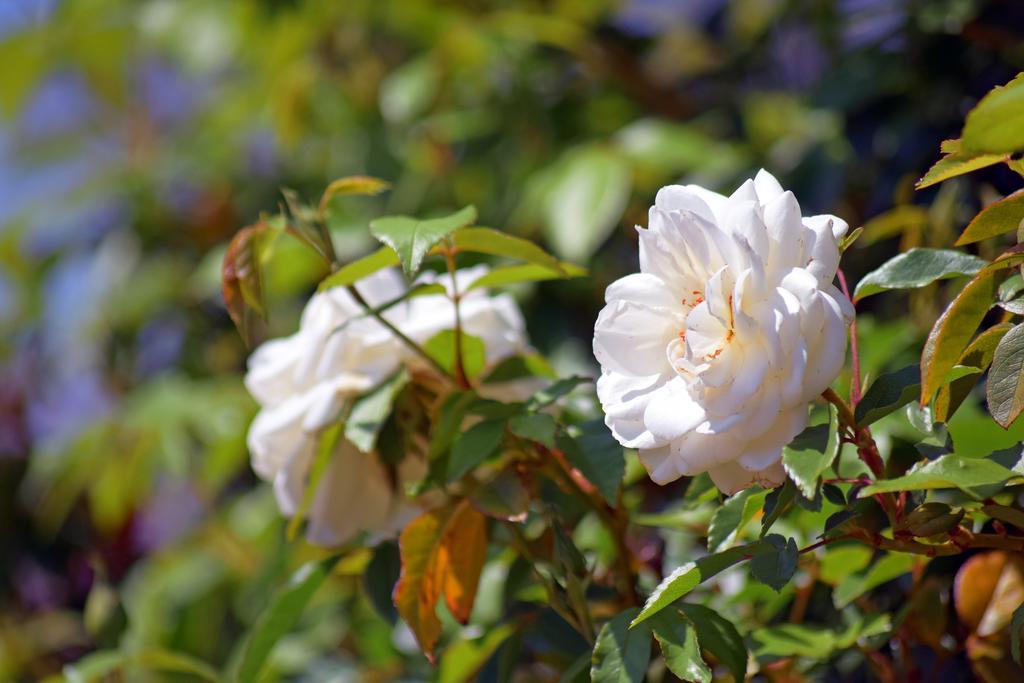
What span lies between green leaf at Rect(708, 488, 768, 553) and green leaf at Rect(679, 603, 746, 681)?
0.04 meters

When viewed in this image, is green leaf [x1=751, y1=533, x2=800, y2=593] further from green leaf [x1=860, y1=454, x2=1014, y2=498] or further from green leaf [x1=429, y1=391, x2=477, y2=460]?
green leaf [x1=429, y1=391, x2=477, y2=460]

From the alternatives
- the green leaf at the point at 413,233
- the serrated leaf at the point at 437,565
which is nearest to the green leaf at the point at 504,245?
the green leaf at the point at 413,233

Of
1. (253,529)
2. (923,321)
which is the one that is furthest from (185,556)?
(923,321)

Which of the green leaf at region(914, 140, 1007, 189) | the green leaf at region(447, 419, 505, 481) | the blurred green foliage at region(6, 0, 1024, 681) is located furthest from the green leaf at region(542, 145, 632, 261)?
the green leaf at region(914, 140, 1007, 189)

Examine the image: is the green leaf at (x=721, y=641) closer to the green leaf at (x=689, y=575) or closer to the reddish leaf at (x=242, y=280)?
the green leaf at (x=689, y=575)

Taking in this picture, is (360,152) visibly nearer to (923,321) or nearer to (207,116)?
(207,116)

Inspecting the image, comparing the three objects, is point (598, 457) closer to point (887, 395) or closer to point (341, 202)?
point (887, 395)

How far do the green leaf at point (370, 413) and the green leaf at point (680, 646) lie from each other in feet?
0.54

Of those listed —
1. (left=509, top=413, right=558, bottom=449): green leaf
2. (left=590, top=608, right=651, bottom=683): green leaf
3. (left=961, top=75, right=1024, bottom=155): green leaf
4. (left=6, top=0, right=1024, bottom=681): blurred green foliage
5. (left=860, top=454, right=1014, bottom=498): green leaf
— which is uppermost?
(left=961, top=75, right=1024, bottom=155): green leaf

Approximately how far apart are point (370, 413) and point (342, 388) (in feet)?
0.11

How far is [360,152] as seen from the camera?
1170 mm

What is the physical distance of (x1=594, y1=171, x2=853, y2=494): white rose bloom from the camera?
1.25 feet

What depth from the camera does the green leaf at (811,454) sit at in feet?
1.19

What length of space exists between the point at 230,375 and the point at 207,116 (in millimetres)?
382
